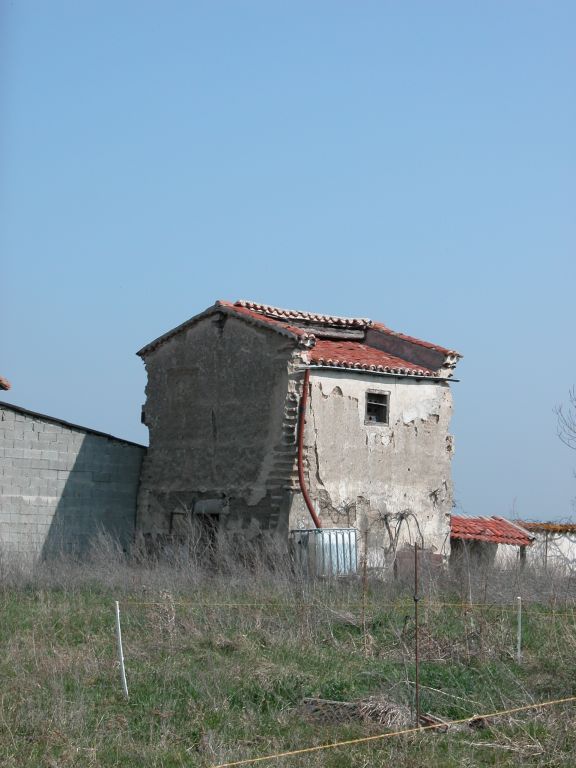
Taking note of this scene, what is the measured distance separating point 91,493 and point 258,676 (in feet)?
39.0

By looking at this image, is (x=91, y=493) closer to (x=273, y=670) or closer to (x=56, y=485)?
(x=56, y=485)

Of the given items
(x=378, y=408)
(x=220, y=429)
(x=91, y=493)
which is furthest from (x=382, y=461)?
(x=91, y=493)

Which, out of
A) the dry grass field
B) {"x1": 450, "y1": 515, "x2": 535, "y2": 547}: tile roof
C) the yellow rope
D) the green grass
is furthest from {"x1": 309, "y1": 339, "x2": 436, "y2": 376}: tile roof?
the yellow rope

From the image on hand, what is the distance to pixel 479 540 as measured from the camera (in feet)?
78.8

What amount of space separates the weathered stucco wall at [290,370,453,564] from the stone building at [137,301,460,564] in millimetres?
23

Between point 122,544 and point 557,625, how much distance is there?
36.8 feet

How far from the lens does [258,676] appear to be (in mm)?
10836

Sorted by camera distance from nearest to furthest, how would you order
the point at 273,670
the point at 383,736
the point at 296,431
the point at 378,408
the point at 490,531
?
the point at 383,736
the point at 273,670
the point at 296,431
the point at 378,408
the point at 490,531

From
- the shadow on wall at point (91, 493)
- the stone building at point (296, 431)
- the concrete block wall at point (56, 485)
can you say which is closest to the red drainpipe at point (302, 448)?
the stone building at point (296, 431)

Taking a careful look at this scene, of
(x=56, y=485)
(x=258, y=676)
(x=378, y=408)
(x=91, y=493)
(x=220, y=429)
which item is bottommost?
(x=258, y=676)

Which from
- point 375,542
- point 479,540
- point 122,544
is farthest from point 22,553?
point 479,540

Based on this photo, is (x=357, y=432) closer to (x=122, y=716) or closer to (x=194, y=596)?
(x=194, y=596)

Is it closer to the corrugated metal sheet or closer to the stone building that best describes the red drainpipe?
the stone building

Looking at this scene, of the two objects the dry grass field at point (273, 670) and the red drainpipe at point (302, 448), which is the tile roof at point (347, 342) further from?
the dry grass field at point (273, 670)
